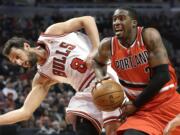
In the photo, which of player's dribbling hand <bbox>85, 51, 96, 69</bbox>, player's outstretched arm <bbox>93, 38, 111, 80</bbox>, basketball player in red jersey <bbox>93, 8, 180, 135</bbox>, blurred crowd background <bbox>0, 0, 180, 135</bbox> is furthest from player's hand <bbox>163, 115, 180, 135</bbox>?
blurred crowd background <bbox>0, 0, 180, 135</bbox>

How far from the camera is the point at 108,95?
4.48m

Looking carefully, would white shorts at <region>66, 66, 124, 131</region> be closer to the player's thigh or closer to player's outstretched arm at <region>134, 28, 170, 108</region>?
the player's thigh

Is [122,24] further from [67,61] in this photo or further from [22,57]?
[22,57]

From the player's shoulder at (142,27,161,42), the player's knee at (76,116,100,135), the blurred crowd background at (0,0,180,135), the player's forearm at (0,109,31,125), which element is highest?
the player's shoulder at (142,27,161,42)

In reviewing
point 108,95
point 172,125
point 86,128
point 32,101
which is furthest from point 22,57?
point 172,125

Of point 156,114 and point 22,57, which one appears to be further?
point 22,57

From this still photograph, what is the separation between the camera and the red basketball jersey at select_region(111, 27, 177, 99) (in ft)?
14.6

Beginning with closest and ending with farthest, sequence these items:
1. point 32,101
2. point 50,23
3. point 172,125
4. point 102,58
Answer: point 172,125
point 102,58
point 32,101
point 50,23

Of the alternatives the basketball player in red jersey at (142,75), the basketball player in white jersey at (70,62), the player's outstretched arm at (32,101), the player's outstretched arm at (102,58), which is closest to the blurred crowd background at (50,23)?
the player's outstretched arm at (32,101)

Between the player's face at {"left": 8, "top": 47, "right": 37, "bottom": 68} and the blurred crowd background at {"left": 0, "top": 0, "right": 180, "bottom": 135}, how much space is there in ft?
18.2

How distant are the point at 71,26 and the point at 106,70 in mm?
668

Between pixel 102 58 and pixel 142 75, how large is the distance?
21.5 inches

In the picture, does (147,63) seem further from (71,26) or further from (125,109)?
(71,26)

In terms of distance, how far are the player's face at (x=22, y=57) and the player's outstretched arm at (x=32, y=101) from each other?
371mm
